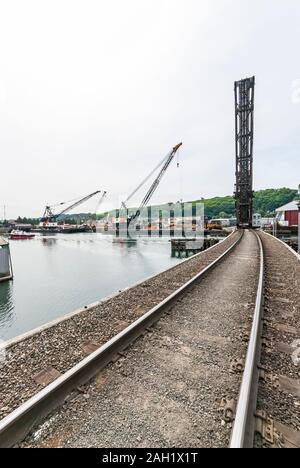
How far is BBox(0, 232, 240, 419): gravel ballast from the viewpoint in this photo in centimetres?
248

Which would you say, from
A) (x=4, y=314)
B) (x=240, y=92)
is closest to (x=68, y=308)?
(x=4, y=314)

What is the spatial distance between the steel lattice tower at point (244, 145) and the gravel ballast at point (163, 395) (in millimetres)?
38503

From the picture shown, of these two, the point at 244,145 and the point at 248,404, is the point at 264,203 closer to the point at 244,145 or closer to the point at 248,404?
the point at 244,145

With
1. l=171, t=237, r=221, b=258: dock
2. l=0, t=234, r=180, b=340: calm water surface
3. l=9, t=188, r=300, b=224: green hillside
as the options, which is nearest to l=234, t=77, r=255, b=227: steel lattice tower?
l=171, t=237, r=221, b=258: dock

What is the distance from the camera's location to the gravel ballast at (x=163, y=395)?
6.05ft

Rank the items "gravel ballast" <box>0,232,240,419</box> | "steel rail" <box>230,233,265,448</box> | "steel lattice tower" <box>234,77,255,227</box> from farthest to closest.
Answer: "steel lattice tower" <box>234,77,255,227</box> < "gravel ballast" <box>0,232,240,419</box> < "steel rail" <box>230,233,265,448</box>

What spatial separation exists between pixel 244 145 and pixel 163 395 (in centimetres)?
4375

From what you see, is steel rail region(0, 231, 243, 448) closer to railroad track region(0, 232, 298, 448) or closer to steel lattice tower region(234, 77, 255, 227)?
railroad track region(0, 232, 298, 448)

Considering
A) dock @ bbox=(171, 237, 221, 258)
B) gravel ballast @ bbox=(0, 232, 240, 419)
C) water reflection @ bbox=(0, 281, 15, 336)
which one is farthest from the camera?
dock @ bbox=(171, 237, 221, 258)

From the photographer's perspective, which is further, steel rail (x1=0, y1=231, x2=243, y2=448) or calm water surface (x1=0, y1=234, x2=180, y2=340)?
calm water surface (x1=0, y1=234, x2=180, y2=340)

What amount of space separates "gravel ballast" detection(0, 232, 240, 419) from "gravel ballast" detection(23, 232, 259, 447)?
58 centimetres

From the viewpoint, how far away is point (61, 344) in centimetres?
340

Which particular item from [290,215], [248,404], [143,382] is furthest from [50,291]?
[290,215]

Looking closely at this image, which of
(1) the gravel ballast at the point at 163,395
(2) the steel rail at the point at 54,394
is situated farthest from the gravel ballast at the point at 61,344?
(1) the gravel ballast at the point at 163,395
